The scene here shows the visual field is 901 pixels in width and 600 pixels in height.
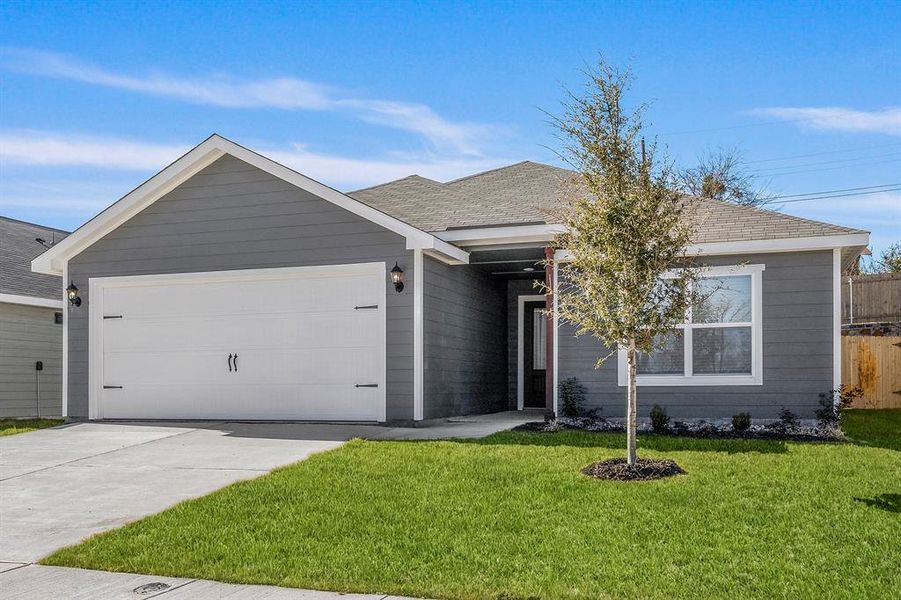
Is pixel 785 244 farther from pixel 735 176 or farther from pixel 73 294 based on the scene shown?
pixel 735 176

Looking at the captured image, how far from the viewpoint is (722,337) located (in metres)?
11.7

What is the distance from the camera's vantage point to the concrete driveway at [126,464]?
7.16 metres

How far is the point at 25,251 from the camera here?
1945 centimetres

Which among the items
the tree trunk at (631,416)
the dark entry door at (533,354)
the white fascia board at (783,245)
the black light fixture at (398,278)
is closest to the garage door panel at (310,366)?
the black light fixture at (398,278)

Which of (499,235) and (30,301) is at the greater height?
(499,235)

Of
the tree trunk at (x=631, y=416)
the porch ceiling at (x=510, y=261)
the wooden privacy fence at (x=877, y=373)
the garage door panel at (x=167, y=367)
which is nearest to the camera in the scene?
the tree trunk at (x=631, y=416)

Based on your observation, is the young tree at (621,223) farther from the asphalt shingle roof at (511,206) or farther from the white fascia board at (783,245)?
the white fascia board at (783,245)

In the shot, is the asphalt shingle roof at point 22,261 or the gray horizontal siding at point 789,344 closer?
the gray horizontal siding at point 789,344

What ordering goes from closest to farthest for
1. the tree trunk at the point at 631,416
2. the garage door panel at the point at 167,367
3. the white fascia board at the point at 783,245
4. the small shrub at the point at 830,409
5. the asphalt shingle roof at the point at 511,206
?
the tree trunk at the point at 631,416
the small shrub at the point at 830,409
the white fascia board at the point at 783,245
the asphalt shingle roof at the point at 511,206
the garage door panel at the point at 167,367

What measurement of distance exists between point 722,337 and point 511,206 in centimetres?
383

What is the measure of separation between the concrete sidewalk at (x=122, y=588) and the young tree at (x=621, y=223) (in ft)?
12.8

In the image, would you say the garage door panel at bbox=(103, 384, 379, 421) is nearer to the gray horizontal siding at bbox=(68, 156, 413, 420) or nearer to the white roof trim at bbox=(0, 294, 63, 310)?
the gray horizontal siding at bbox=(68, 156, 413, 420)

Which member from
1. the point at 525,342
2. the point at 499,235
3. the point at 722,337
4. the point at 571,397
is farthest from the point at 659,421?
the point at 525,342

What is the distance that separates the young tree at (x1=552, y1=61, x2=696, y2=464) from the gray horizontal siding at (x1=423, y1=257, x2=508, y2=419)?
3.92 meters
